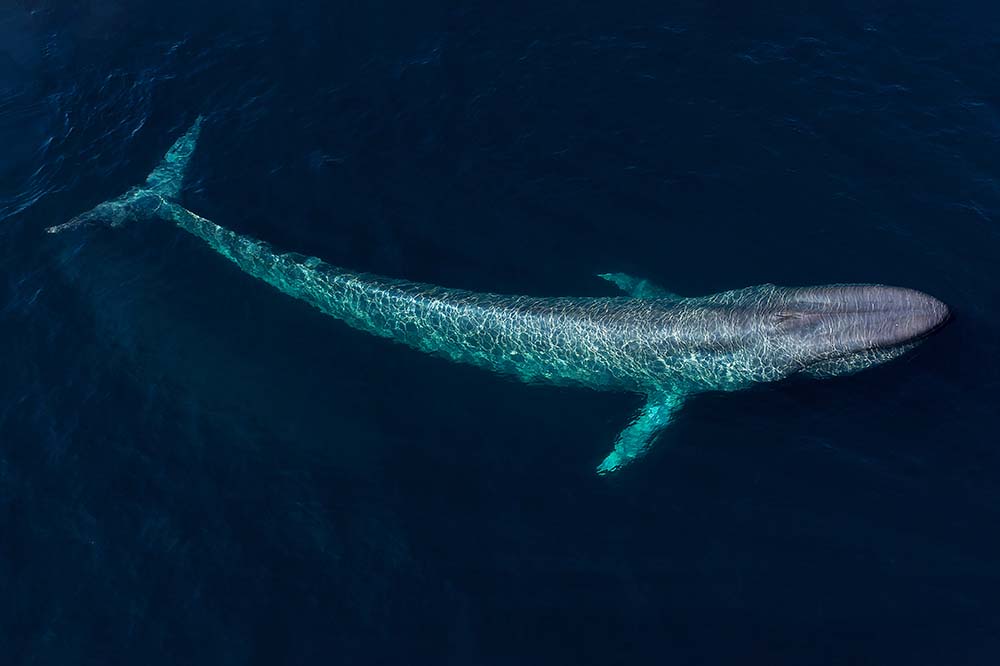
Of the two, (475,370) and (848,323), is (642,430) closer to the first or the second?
(475,370)

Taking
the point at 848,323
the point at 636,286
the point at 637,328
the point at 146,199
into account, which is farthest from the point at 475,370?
the point at 146,199

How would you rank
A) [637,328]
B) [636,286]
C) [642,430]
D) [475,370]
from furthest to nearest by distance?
[636,286], [475,370], [637,328], [642,430]

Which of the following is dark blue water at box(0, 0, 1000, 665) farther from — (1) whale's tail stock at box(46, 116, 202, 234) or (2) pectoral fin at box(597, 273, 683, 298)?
(2) pectoral fin at box(597, 273, 683, 298)

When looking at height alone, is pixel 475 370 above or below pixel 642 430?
above

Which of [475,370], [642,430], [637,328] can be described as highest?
[637,328]

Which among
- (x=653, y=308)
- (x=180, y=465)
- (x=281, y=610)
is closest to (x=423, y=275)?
(x=653, y=308)

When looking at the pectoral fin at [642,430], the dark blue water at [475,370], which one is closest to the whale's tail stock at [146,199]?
the dark blue water at [475,370]

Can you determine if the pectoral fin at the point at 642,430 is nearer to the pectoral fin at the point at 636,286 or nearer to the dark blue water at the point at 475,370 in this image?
the dark blue water at the point at 475,370

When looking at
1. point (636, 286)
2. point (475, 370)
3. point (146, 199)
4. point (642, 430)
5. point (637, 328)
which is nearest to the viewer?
point (642, 430)
